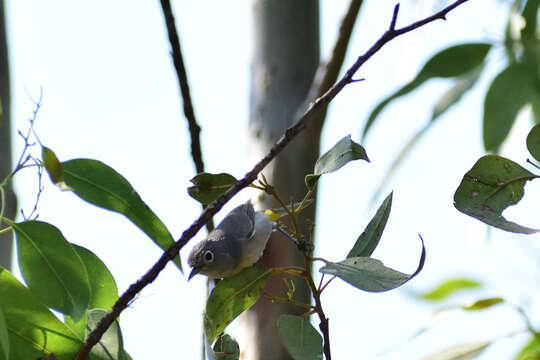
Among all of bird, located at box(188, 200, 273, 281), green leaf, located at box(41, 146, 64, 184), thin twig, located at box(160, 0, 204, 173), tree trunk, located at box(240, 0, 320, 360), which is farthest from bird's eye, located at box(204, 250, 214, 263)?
green leaf, located at box(41, 146, 64, 184)

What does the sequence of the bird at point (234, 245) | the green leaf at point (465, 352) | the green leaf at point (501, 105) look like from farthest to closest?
1. the green leaf at point (501, 105)
2. the bird at point (234, 245)
3. the green leaf at point (465, 352)

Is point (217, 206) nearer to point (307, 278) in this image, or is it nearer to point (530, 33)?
point (307, 278)

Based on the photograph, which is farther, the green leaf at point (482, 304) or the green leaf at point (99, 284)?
the green leaf at point (482, 304)

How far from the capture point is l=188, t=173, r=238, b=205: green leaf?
0.95 meters

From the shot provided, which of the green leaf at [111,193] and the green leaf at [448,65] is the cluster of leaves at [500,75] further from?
the green leaf at [111,193]

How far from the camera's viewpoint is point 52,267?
0.86m

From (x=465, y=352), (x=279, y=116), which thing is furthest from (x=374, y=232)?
(x=279, y=116)

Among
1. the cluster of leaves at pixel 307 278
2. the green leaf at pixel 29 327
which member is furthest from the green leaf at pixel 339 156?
the green leaf at pixel 29 327

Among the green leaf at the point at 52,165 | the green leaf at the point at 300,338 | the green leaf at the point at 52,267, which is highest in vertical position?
the green leaf at the point at 52,165

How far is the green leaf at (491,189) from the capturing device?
2.85 ft

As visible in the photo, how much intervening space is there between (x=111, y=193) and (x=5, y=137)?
478 millimetres

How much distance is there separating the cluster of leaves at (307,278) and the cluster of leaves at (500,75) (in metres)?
0.73

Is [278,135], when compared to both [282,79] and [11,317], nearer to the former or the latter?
[282,79]

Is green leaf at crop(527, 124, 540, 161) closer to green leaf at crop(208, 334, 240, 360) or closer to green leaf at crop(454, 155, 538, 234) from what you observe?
green leaf at crop(454, 155, 538, 234)
